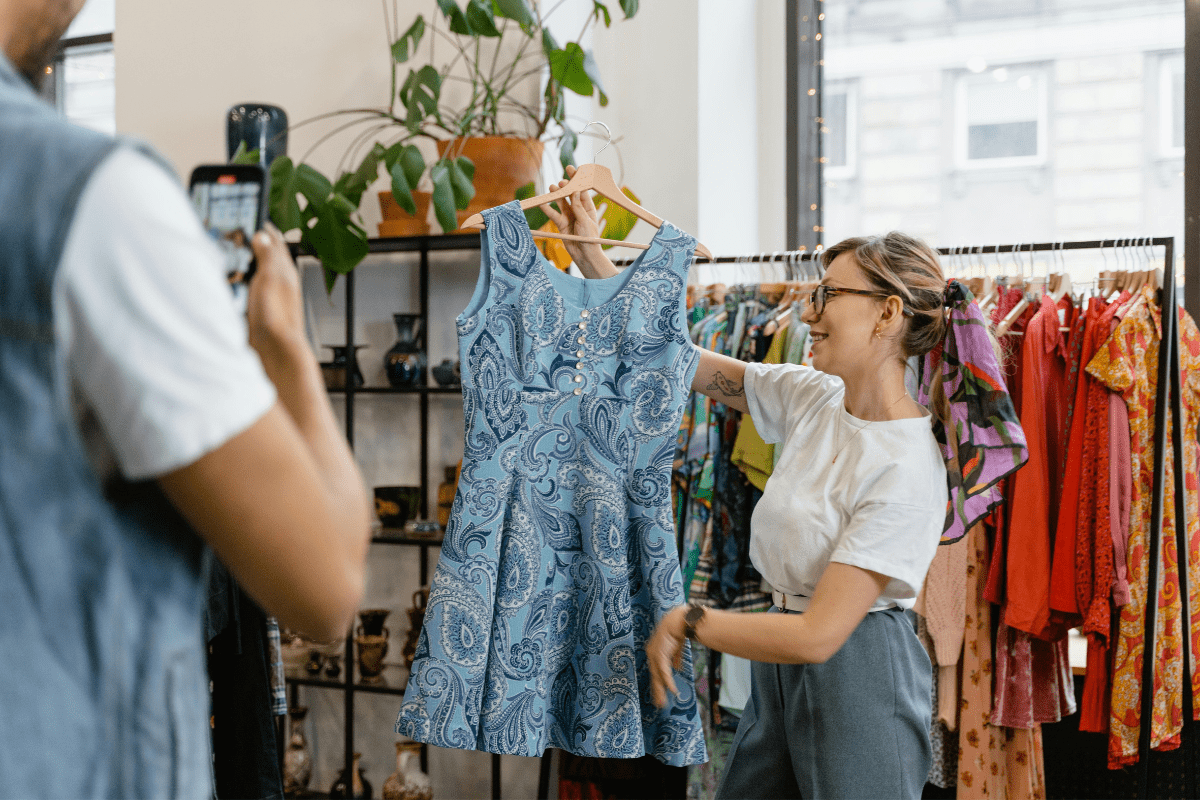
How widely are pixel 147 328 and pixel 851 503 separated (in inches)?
46.7

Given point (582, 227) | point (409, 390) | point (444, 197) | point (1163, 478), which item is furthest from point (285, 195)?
point (1163, 478)

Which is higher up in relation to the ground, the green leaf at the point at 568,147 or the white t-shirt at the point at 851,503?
the green leaf at the point at 568,147

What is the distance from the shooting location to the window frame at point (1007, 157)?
3.05 meters

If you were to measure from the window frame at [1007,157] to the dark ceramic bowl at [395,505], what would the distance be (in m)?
2.10

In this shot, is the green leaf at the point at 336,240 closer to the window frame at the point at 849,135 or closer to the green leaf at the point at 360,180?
the green leaf at the point at 360,180

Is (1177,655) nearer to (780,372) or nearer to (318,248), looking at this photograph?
(780,372)

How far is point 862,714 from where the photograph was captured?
4.85ft

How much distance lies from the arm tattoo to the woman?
160 millimetres

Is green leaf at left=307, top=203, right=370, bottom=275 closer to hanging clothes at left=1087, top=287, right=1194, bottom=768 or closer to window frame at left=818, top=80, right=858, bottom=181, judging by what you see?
window frame at left=818, top=80, right=858, bottom=181

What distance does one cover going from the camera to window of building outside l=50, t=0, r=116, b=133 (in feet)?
13.3

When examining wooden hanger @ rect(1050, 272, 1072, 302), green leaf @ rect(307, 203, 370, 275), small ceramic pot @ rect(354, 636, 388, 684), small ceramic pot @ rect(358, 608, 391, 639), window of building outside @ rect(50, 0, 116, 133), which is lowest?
small ceramic pot @ rect(354, 636, 388, 684)

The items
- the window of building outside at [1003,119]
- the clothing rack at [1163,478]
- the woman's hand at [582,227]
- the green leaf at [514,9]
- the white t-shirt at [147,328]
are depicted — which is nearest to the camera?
the white t-shirt at [147,328]

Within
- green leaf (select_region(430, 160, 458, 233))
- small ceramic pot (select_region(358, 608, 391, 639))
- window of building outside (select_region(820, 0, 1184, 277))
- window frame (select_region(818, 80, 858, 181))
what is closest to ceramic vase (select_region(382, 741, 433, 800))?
small ceramic pot (select_region(358, 608, 391, 639))

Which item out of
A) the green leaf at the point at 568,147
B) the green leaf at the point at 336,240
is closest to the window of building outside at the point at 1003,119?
the green leaf at the point at 568,147
